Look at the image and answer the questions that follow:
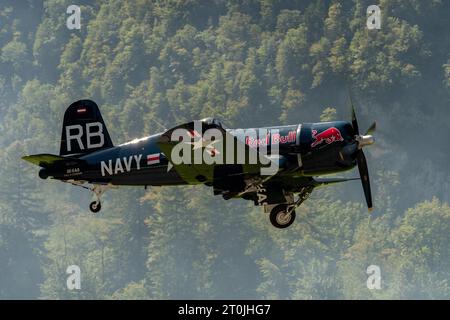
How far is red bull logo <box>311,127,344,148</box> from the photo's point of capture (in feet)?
138

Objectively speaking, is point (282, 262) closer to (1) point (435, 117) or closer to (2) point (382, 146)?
(2) point (382, 146)

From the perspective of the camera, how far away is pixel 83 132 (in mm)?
47781

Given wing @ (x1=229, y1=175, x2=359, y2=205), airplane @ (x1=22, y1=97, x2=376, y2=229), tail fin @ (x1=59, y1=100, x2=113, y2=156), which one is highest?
tail fin @ (x1=59, y1=100, x2=113, y2=156)

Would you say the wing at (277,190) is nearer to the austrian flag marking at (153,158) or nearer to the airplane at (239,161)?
the airplane at (239,161)

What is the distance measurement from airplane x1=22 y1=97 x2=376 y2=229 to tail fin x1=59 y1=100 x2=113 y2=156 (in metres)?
0.54

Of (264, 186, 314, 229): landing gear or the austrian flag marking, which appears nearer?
(264, 186, 314, 229): landing gear

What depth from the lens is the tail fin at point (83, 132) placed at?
155ft

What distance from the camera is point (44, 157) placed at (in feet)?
149

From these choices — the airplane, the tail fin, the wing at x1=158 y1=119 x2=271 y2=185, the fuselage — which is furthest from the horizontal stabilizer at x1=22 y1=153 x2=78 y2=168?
the wing at x1=158 y1=119 x2=271 y2=185

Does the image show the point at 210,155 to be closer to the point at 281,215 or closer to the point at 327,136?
the point at 281,215

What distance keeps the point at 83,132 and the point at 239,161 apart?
7.41m

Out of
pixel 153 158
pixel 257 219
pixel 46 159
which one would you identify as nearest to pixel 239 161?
pixel 153 158

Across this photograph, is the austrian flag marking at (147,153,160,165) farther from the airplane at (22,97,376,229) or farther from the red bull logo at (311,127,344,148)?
the red bull logo at (311,127,344,148)

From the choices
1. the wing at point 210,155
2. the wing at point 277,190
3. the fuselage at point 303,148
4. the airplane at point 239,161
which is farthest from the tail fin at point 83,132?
the wing at point 277,190
